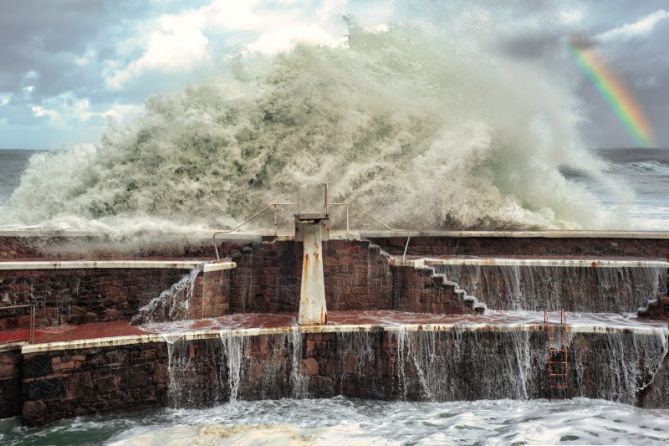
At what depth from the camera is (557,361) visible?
9492mm

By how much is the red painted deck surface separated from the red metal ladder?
0.60m

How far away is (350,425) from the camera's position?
8508 millimetres

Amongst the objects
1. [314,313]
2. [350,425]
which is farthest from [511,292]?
[350,425]

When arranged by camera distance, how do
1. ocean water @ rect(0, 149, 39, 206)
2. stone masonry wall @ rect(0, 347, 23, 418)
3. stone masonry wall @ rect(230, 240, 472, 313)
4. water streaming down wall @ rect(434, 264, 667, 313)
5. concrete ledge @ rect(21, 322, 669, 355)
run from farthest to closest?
ocean water @ rect(0, 149, 39, 206)
water streaming down wall @ rect(434, 264, 667, 313)
stone masonry wall @ rect(230, 240, 472, 313)
concrete ledge @ rect(21, 322, 669, 355)
stone masonry wall @ rect(0, 347, 23, 418)

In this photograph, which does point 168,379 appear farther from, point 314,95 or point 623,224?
point 623,224

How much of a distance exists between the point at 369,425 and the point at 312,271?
2625 millimetres

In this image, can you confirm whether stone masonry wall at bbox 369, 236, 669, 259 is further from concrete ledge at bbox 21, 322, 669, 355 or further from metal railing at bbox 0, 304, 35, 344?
metal railing at bbox 0, 304, 35, 344

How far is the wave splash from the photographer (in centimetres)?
1559

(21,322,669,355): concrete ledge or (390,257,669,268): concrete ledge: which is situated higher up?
(390,257,669,268): concrete ledge

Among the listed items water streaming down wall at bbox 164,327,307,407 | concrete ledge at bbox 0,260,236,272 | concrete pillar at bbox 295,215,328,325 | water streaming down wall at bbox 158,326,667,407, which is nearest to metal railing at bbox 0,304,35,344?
concrete ledge at bbox 0,260,236,272

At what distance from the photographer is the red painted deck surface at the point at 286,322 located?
9.59m

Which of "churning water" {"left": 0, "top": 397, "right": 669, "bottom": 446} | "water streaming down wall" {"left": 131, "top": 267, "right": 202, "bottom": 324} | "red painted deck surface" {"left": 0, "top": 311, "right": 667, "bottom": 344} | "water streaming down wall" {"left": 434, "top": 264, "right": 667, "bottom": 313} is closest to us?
"churning water" {"left": 0, "top": 397, "right": 669, "bottom": 446}

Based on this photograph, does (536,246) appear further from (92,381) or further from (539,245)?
(92,381)

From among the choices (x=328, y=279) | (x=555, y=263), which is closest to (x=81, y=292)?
(x=328, y=279)
